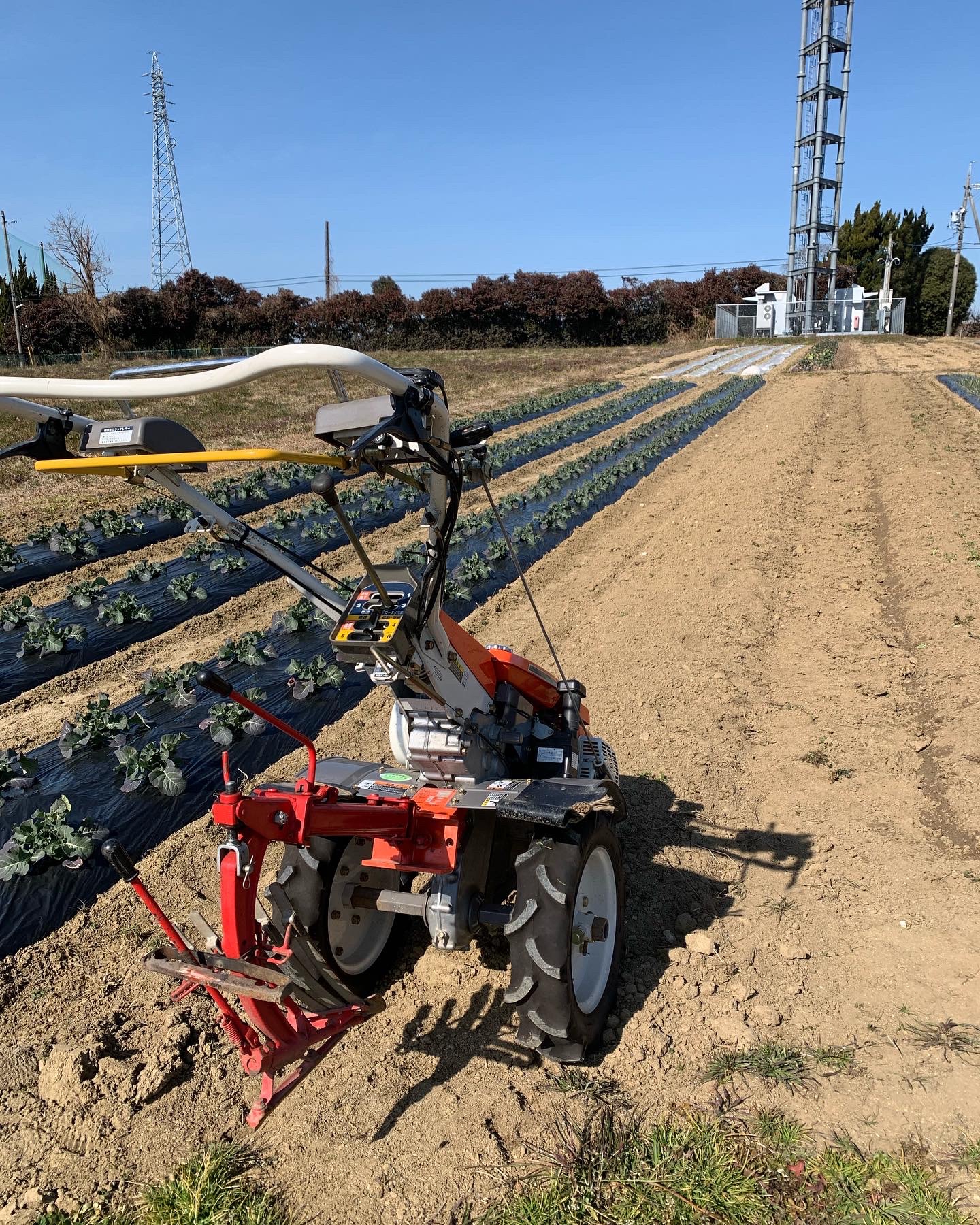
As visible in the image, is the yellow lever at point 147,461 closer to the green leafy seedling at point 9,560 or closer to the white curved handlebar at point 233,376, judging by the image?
the white curved handlebar at point 233,376

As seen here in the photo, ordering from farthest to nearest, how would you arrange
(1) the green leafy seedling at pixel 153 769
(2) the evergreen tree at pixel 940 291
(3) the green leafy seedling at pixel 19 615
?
(2) the evergreen tree at pixel 940 291, (3) the green leafy seedling at pixel 19 615, (1) the green leafy seedling at pixel 153 769

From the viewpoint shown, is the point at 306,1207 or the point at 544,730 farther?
the point at 544,730

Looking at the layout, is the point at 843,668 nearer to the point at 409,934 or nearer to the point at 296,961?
the point at 409,934

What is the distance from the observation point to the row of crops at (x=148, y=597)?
7.77 meters

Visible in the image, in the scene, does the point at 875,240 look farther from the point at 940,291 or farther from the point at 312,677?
the point at 312,677

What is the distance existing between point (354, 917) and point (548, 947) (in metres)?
1.08

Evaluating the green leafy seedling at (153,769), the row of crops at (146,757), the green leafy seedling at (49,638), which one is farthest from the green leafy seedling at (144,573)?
the green leafy seedling at (153,769)

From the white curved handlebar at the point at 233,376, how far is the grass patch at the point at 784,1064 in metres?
2.97

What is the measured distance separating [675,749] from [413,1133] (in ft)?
10.9

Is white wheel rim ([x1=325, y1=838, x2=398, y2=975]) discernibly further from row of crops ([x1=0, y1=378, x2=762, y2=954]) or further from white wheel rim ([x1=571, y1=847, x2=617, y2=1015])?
row of crops ([x1=0, y1=378, x2=762, y2=954])

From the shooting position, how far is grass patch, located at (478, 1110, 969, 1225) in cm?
282

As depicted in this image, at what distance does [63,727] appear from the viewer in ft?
20.3

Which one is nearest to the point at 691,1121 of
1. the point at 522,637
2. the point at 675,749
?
the point at 675,749

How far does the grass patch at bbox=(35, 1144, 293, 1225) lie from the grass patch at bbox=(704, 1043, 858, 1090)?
5.68 feet
